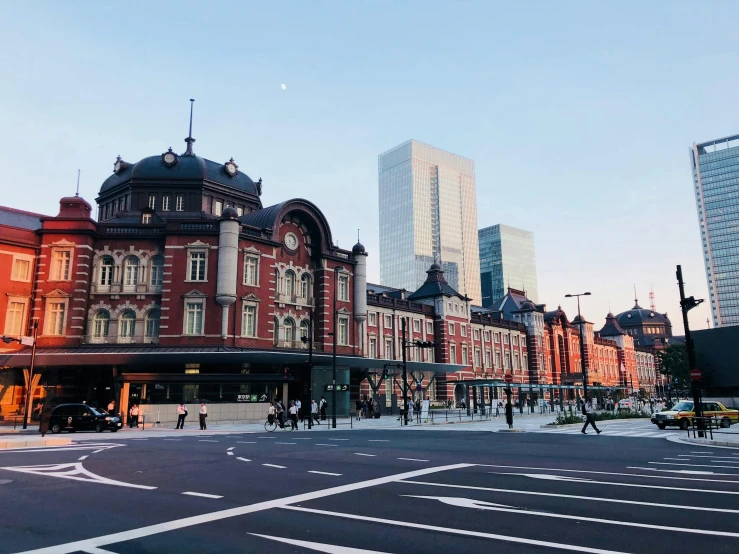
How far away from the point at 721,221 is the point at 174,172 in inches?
6524

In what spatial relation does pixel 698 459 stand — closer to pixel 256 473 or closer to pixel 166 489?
pixel 256 473

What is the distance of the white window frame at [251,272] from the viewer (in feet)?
146

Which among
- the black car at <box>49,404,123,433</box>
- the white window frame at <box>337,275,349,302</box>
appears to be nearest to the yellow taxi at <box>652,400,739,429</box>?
the white window frame at <box>337,275,349,302</box>

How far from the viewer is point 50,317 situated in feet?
133

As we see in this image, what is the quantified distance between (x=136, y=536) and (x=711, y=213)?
191066mm

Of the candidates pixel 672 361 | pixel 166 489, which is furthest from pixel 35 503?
pixel 672 361

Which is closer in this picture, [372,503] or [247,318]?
[372,503]

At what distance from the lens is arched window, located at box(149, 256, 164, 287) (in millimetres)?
43125

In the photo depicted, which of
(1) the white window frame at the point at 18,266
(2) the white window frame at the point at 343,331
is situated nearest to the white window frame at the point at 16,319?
(1) the white window frame at the point at 18,266

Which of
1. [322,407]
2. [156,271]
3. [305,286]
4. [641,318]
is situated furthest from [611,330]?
[156,271]

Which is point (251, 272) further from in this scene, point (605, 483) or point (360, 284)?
point (605, 483)

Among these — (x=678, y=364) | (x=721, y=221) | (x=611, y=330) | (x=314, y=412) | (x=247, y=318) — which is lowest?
(x=314, y=412)

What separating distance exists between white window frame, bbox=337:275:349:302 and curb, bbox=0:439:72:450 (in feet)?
104

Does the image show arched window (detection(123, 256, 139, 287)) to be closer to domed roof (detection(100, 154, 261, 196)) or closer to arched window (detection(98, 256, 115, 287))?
arched window (detection(98, 256, 115, 287))
